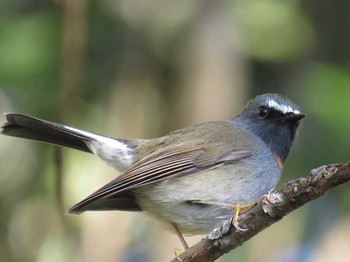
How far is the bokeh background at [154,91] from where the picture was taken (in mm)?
6426

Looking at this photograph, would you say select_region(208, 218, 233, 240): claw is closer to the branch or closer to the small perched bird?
the branch

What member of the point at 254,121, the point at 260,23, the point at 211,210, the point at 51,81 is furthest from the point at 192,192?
the point at 260,23

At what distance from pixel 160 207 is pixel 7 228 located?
7.18ft

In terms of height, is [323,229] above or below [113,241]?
below

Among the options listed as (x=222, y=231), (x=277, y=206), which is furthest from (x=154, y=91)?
(x=277, y=206)

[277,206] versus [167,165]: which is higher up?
[167,165]

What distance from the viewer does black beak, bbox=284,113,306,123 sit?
5335 millimetres

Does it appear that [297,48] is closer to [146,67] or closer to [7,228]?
[146,67]

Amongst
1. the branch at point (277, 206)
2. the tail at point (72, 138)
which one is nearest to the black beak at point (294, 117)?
the tail at point (72, 138)

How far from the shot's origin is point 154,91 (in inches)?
275

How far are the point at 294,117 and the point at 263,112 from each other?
0.27 meters

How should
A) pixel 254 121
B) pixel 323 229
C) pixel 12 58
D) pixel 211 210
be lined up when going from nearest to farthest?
1. pixel 211 210
2. pixel 254 121
3. pixel 12 58
4. pixel 323 229

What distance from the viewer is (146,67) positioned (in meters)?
7.02

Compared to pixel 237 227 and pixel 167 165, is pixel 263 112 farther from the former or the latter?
pixel 237 227
